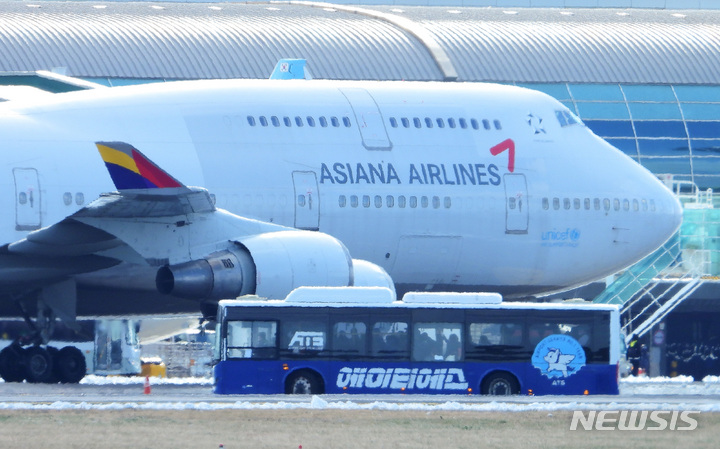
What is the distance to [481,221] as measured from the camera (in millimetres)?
30984

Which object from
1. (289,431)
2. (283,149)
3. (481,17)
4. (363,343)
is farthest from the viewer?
(481,17)

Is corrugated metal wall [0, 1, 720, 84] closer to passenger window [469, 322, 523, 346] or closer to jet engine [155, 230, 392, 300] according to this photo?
jet engine [155, 230, 392, 300]

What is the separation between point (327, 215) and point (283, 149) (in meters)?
1.64

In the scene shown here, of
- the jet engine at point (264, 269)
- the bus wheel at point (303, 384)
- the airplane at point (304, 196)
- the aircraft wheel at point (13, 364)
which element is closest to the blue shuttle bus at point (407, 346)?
the bus wheel at point (303, 384)

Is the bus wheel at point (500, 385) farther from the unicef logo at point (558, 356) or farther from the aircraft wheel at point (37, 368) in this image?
the aircraft wheel at point (37, 368)

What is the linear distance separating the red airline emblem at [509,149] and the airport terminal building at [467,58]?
20.0 meters

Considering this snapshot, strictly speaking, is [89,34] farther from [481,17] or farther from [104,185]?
[104,185]

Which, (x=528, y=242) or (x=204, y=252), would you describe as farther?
(x=528, y=242)

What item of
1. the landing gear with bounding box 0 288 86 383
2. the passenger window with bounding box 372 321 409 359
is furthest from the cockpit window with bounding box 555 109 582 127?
the landing gear with bounding box 0 288 86 383

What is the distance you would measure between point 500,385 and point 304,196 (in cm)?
625

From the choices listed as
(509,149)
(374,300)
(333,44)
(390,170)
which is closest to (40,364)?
(374,300)

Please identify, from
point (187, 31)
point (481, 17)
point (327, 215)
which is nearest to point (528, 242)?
point (327, 215)

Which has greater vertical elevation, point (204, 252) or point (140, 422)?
point (204, 252)

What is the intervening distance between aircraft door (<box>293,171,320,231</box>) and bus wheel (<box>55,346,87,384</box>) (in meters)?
5.35
